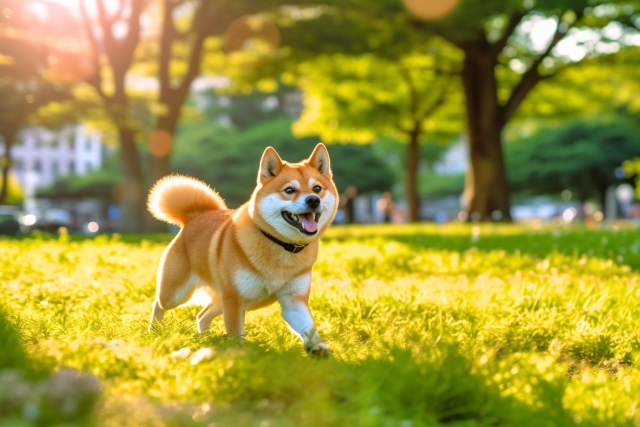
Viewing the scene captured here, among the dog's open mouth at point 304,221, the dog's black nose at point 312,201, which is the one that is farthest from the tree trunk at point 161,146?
the dog's black nose at point 312,201

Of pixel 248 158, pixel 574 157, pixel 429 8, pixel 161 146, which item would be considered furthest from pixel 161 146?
pixel 574 157

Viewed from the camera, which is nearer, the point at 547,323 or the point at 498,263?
the point at 547,323

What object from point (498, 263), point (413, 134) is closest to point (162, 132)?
point (498, 263)

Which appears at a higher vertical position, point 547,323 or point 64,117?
point 64,117

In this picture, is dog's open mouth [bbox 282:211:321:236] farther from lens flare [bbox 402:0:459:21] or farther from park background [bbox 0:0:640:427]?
lens flare [bbox 402:0:459:21]

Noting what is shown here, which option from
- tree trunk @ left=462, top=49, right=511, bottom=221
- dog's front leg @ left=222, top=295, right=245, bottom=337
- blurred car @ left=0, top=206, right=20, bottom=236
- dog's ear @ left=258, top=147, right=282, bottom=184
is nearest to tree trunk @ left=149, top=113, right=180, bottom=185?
blurred car @ left=0, top=206, right=20, bottom=236

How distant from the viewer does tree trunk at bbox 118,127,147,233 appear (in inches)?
776

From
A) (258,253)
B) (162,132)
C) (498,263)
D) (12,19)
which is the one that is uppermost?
(12,19)

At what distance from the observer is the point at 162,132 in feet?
63.4

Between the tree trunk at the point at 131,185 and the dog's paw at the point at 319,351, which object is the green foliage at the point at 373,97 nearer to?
the tree trunk at the point at 131,185

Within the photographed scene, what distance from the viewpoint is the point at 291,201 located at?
184 inches

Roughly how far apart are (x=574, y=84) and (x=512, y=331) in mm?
24232

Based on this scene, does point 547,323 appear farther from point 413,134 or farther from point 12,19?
point 413,134

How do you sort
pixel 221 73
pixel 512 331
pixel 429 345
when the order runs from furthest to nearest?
pixel 221 73 < pixel 512 331 < pixel 429 345
